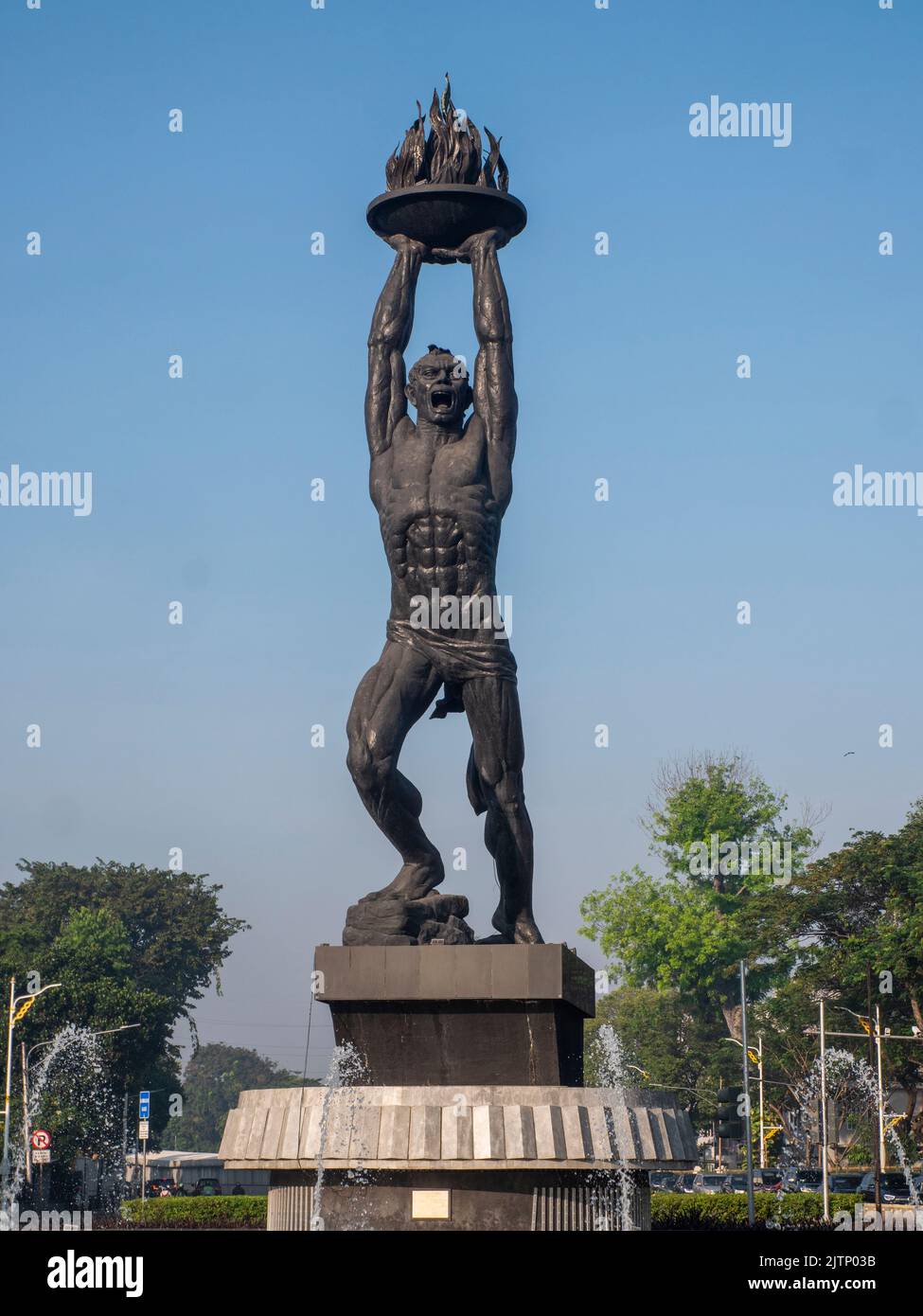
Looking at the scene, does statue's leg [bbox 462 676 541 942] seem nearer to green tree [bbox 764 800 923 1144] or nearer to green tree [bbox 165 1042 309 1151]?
green tree [bbox 764 800 923 1144]

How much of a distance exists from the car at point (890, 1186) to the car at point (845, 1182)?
0.46 ft

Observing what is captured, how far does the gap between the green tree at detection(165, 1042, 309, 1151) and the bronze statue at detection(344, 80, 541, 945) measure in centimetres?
13196

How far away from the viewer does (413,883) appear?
13.4 m

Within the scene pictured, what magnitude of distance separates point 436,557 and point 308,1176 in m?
4.88

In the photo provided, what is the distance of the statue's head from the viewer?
14023 millimetres

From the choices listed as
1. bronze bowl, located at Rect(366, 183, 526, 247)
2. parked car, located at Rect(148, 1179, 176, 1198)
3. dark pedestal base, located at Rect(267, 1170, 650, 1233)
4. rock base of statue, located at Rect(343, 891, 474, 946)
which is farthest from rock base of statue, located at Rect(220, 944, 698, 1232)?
parked car, located at Rect(148, 1179, 176, 1198)

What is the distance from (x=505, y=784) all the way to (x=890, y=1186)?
3957cm

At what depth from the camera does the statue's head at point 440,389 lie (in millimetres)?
14023

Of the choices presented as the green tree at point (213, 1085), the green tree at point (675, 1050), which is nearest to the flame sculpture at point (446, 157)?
the green tree at point (675, 1050)

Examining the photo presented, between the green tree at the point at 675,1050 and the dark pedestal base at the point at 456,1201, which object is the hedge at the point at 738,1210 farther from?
the green tree at the point at 675,1050
